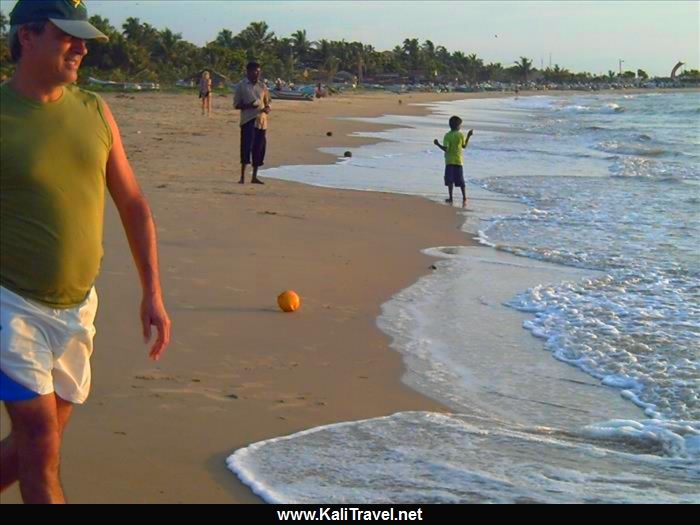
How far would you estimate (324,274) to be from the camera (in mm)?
7809

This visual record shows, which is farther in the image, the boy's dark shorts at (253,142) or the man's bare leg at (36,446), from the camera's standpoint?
the boy's dark shorts at (253,142)

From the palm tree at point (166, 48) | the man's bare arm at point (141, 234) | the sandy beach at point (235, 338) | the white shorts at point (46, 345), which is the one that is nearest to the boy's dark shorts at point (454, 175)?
the sandy beach at point (235, 338)

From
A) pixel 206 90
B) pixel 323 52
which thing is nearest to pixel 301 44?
pixel 323 52

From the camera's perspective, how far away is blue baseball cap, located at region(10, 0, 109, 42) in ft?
9.32

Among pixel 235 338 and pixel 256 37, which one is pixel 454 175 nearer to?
pixel 235 338

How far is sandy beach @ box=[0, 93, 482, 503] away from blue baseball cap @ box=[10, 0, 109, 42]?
5.17ft

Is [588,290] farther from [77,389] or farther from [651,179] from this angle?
[651,179]

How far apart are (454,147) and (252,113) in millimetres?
2694

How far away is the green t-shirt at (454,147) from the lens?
1294 centimetres

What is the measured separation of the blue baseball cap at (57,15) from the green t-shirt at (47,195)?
0.63ft

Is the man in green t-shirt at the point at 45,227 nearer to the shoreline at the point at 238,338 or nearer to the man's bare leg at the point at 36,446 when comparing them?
the man's bare leg at the point at 36,446

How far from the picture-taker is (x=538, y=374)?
5.70 m

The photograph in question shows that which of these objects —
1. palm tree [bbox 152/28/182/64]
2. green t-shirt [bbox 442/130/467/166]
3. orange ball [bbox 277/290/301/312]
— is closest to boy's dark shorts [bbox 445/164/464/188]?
green t-shirt [bbox 442/130/467/166]

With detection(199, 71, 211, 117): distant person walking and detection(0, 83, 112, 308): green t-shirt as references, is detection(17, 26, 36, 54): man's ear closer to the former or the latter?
detection(0, 83, 112, 308): green t-shirt
